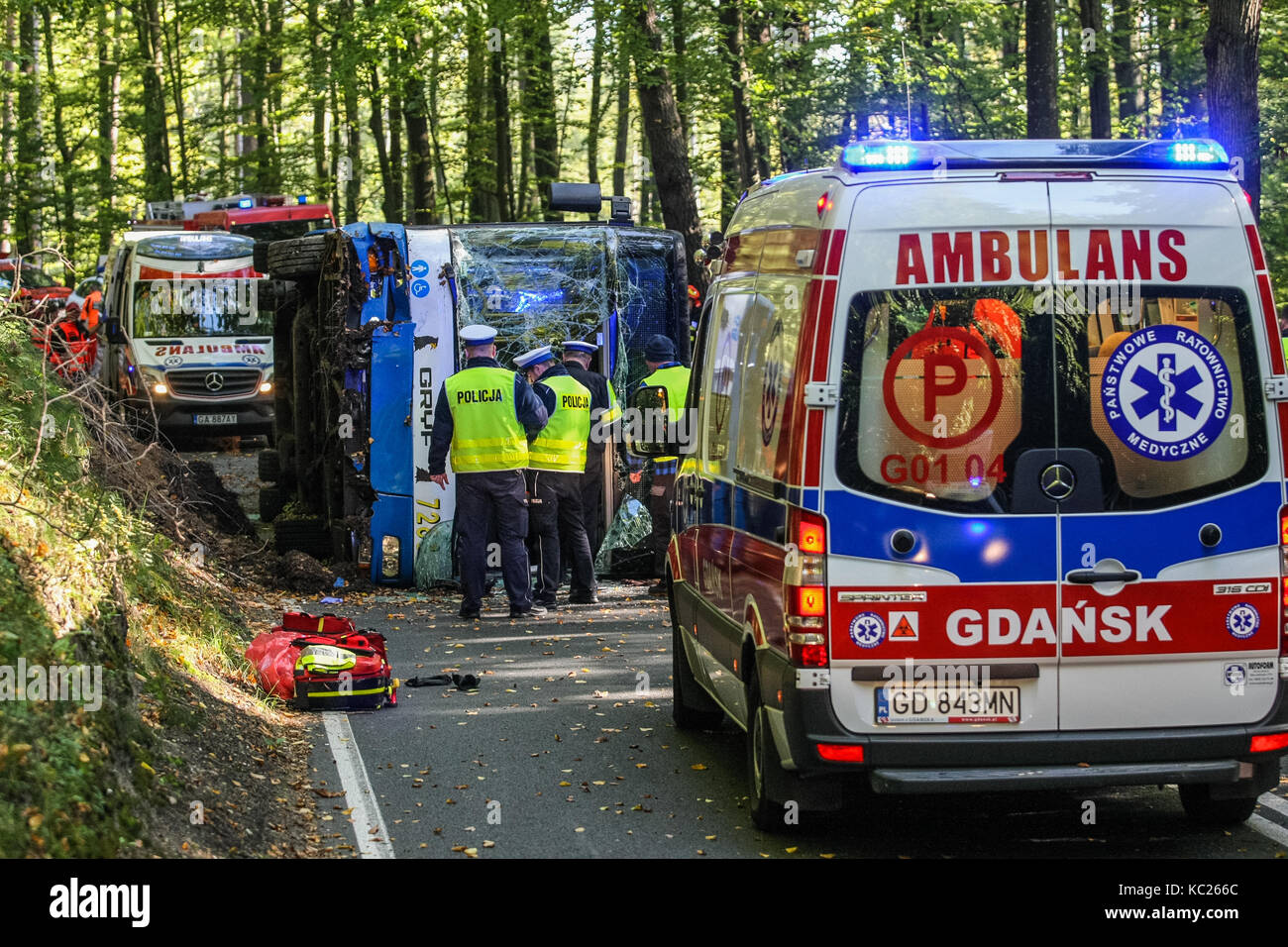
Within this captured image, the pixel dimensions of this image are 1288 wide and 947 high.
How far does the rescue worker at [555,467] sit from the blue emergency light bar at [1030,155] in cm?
711

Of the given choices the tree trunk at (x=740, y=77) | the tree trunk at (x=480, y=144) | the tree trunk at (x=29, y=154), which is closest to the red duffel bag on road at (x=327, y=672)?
the tree trunk at (x=740, y=77)

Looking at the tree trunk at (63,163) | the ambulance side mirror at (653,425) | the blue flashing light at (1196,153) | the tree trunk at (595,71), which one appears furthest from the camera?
the tree trunk at (63,163)

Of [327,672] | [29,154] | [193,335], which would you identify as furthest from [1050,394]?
[29,154]

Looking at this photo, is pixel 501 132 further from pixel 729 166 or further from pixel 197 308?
pixel 197 308

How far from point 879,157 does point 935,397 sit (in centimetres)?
93

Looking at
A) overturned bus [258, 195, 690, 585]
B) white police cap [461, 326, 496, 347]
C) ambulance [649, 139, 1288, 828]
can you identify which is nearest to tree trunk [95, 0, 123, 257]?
overturned bus [258, 195, 690, 585]

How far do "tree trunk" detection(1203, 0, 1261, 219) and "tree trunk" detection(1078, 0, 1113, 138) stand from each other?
1080 cm

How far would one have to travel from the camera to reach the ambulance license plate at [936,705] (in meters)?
5.85

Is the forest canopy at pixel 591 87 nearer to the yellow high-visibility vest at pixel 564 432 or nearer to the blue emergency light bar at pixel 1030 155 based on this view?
the yellow high-visibility vest at pixel 564 432

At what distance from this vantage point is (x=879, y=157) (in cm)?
603

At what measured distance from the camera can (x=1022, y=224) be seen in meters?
5.97

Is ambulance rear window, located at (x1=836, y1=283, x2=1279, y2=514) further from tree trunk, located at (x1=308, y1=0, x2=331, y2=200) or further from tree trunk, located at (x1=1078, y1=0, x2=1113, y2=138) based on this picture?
tree trunk, located at (x1=308, y1=0, x2=331, y2=200)

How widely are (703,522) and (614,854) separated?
1955 millimetres

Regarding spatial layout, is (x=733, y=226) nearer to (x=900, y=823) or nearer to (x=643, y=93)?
(x=900, y=823)
